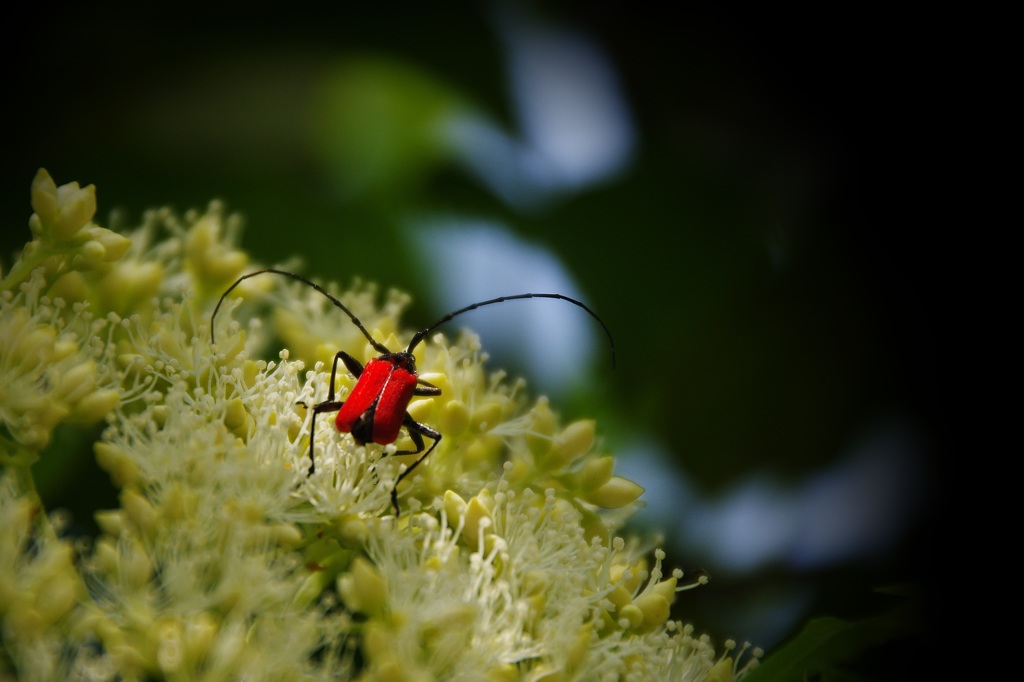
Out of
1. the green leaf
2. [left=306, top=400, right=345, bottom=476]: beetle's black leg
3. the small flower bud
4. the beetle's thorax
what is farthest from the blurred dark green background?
[left=306, top=400, right=345, bottom=476]: beetle's black leg

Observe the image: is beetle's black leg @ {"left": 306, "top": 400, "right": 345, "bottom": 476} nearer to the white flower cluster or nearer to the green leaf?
the white flower cluster

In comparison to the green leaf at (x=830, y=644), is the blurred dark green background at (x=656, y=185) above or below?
above

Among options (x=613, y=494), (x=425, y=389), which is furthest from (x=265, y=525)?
(x=613, y=494)

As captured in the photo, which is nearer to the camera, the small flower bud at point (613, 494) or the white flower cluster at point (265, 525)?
the white flower cluster at point (265, 525)

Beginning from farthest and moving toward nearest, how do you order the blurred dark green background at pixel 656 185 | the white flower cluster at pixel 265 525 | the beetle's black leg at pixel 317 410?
the blurred dark green background at pixel 656 185 < the beetle's black leg at pixel 317 410 < the white flower cluster at pixel 265 525

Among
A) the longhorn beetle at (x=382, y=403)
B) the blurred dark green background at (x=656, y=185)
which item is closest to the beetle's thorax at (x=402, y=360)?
the longhorn beetle at (x=382, y=403)

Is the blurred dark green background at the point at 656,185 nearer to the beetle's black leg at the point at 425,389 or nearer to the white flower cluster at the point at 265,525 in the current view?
the white flower cluster at the point at 265,525

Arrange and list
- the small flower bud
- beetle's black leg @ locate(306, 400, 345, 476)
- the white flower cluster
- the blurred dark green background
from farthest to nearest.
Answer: the blurred dark green background < the small flower bud < beetle's black leg @ locate(306, 400, 345, 476) < the white flower cluster

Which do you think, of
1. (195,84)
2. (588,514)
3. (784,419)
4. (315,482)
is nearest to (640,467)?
(784,419)

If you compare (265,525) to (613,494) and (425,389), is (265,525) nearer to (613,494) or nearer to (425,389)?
(425,389)
